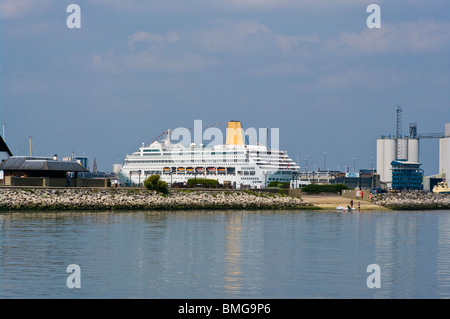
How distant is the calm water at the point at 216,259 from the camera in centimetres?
1889

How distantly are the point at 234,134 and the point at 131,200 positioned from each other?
5727 centimetres

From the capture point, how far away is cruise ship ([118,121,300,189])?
329 ft

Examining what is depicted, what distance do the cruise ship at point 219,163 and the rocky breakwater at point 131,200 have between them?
3375 cm

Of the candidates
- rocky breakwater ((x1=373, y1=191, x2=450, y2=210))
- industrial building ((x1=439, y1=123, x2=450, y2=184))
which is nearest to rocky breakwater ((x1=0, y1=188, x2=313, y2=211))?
rocky breakwater ((x1=373, y1=191, x2=450, y2=210))

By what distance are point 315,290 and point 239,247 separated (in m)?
9.84

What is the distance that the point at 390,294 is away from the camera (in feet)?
61.1

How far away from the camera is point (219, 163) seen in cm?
10188

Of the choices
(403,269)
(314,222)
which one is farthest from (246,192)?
(403,269)

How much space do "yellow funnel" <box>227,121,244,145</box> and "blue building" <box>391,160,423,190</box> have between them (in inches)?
1988

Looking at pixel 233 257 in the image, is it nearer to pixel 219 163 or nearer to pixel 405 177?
pixel 219 163

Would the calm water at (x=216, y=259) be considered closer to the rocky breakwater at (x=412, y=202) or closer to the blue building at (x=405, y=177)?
the rocky breakwater at (x=412, y=202)

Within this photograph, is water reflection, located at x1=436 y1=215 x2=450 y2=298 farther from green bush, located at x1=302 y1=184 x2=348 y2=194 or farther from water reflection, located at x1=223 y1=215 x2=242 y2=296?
green bush, located at x1=302 y1=184 x2=348 y2=194
